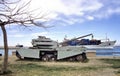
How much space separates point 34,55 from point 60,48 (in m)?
2.95

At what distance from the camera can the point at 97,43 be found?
97938 millimetres

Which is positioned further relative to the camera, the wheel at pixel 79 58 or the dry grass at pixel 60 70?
the wheel at pixel 79 58

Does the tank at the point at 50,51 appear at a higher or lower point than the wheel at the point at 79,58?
higher

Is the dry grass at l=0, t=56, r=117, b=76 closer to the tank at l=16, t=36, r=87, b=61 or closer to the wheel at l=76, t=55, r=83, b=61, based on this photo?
the tank at l=16, t=36, r=87, b=61

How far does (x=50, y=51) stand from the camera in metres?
33.0

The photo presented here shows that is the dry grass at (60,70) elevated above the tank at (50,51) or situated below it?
below

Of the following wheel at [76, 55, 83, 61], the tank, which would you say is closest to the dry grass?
the tank

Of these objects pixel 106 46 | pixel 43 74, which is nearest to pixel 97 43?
pixel 106 46

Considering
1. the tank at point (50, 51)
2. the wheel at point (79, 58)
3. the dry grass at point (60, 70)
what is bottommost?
the dry grass at point (60, 70)

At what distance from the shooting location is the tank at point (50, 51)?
3247cm

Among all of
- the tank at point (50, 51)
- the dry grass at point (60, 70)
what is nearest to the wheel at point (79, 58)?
the tank at point (50, 51)

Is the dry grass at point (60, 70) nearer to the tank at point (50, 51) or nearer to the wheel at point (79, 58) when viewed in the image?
the tank at point (50, 51)

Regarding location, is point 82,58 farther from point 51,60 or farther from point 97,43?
point 97,43

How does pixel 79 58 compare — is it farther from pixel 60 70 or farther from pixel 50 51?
pixel 60 70
